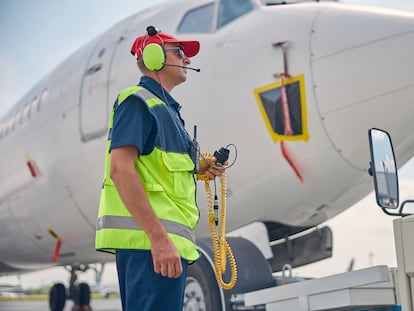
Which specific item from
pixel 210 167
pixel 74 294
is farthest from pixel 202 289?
pixel 74 294

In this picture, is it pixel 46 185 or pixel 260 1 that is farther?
pixel 46 185

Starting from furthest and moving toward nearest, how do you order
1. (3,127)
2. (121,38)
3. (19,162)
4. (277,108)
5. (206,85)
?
1. (3,127)
2. (19,162)
3. (121,38)
4. (206,85)
5. (277,108)

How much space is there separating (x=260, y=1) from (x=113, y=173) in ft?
14.5

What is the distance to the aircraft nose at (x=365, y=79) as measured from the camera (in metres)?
4.98

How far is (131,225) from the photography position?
2.34m

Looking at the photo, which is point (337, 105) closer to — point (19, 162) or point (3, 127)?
point (19, 162)

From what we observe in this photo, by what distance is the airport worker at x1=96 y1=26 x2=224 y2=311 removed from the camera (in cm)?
224

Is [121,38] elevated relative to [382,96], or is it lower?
elevated

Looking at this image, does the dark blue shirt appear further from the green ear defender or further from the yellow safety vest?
the green ear defender

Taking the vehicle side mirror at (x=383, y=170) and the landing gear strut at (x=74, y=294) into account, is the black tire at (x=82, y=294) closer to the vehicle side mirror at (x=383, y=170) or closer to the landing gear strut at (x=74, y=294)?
the landing gear strut at (x=74, y=294)

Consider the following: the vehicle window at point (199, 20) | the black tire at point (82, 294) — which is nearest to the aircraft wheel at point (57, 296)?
the black tire at point (82, 294)

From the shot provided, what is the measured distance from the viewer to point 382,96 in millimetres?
5023

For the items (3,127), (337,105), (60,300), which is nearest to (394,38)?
(337,105)

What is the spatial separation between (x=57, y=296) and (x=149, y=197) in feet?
34.1
